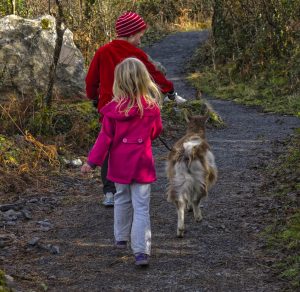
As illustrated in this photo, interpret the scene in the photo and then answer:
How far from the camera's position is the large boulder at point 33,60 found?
10930mm

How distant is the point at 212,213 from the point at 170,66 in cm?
1571

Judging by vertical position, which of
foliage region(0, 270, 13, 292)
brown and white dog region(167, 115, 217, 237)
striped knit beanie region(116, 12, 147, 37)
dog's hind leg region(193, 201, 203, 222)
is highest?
striped knit beanie region(116, 12, 147, 37)

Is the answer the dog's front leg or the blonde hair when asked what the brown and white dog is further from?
the blonde hair

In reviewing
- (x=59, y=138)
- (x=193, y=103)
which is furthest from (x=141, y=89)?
(x=193, y=103)

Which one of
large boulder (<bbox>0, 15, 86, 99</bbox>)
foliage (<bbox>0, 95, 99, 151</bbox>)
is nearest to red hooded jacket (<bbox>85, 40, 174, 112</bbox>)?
foliage (<bbox>0, 95, 99, 151</bbox>)

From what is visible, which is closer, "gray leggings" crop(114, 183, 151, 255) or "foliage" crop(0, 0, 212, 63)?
"gray leggings" crop(114, 183, 151, 255)

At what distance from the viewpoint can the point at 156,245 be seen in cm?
557

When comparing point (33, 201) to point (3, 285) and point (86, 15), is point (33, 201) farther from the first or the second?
point (86, 15)

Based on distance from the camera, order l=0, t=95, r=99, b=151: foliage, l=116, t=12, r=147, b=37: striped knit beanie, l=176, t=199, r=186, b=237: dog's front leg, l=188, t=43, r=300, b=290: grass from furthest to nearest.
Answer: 1. l=0, t=95, r=99, b=151: foliage
2. l=116, t=12, r=147, b=37: striped knit beanie
3. l=176, t=199, r=186, b=237: dog's front leg
4. l=188, t=43, r=300, b=290: grass

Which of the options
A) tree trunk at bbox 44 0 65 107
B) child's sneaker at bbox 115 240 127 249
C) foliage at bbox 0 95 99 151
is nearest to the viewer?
child's sneaker at bbox 115 240 127 249

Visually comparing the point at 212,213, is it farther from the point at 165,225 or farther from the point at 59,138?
the point at 59,138

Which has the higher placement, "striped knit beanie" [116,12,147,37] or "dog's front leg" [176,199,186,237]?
"striped knit beanie" [116,12,147,37]

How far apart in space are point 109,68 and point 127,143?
1.49 meters

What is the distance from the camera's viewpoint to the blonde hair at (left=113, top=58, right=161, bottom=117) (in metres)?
4.98
